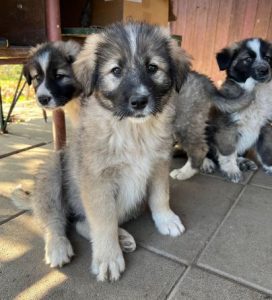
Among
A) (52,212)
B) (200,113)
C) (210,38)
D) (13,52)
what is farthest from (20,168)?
(210,38)

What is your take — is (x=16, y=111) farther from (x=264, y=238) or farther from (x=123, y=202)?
(x=264, y=238)

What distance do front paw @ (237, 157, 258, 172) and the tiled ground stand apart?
0.53 meters

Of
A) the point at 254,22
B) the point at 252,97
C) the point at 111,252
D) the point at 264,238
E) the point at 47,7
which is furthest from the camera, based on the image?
the point at 254,22

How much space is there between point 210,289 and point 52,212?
3.29 feet

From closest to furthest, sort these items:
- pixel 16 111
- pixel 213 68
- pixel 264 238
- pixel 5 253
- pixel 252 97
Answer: pixel 5 253 < pixel 264 238 < pixel 252 97 < pixel 16 111 < pixel 213 68

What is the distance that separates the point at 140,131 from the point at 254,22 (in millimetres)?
5114

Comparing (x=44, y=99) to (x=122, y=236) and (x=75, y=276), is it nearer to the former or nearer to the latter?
(x=122, y=236)

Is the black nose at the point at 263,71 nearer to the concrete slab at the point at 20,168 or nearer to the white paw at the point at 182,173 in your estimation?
the white paw at the point at 182,173

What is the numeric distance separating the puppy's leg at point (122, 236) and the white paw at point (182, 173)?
3.38ft

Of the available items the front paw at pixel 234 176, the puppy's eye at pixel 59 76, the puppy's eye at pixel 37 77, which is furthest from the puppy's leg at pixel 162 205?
the puppy's eye at pixel 37 77

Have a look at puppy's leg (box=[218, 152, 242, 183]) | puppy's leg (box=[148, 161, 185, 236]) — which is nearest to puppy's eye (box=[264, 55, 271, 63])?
puppy's leg (box=[218, 152, 242, 183])

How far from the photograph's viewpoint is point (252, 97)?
3.00 metres

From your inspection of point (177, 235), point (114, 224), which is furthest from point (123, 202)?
point (177, 235)

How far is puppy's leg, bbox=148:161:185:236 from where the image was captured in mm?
2107
